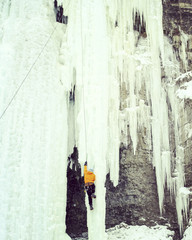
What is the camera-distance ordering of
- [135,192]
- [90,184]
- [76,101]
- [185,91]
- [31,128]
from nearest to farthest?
[90,184] < [31,128] < [76,101] < [135,192] < [185,91]

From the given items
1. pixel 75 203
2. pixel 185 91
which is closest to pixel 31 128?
pixel 75 203

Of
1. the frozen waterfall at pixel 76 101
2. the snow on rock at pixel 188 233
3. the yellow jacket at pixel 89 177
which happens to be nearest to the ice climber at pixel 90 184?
the yellow jacket at pixel 89 177

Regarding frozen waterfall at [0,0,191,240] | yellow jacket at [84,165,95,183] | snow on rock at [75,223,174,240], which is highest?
frozen waterfall at [0,0,191,240]

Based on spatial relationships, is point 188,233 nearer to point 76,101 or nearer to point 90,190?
point 90,190

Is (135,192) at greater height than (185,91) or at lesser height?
lesser

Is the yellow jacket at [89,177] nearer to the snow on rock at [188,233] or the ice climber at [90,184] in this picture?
the ice climber at [90,184]

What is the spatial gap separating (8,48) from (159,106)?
4.48m

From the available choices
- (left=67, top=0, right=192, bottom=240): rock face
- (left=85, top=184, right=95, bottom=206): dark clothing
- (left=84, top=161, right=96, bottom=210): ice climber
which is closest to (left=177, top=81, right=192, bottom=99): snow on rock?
(left=67, top=0, right=192, bottom=240): rock face

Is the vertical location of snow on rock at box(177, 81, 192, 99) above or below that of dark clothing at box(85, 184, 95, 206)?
above

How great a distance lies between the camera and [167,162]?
25.5 ft

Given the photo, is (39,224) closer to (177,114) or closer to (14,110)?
(14,110)

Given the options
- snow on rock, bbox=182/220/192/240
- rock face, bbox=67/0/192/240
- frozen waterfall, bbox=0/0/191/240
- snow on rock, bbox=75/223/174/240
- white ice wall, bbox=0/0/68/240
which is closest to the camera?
white ice wall, bbox=0/0/68/240

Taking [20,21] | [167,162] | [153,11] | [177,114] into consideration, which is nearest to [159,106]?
[177,114]

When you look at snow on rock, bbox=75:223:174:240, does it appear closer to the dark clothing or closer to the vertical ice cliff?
the vertical ice cliff
